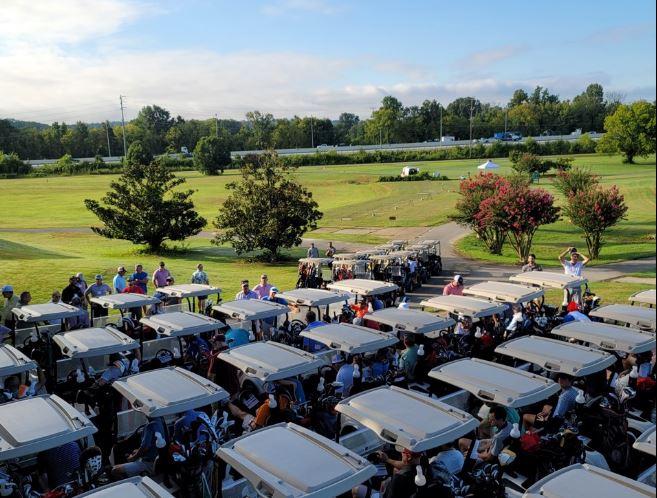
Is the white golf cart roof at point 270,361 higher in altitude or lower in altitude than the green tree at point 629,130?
lower

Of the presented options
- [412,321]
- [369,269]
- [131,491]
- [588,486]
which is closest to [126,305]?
[412,321]

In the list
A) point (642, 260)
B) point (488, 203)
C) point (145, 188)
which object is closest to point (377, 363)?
point (488, 203)

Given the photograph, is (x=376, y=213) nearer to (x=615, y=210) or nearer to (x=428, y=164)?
(x=615, y=210)

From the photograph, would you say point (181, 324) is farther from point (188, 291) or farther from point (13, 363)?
point (188, 291)

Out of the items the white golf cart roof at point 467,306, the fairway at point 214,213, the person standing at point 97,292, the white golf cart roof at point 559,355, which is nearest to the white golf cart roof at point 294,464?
the fairway at point 214,213

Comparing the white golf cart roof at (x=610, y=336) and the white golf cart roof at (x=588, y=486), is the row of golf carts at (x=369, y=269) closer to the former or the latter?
the white golf cart roof at (x=610, y=336)
